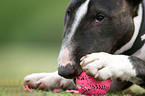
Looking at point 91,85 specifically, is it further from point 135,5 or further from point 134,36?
point 135,5

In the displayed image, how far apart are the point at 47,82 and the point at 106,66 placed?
73cm

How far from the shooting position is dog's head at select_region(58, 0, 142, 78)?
2.04m

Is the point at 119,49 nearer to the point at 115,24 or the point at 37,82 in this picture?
the point at 115,24

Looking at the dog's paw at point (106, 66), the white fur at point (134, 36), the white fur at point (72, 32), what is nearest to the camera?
the dog's paw at point (106, 66)

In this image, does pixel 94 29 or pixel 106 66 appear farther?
pixel 94 29

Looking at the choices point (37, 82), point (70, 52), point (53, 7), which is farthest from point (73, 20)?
point (53, 7)

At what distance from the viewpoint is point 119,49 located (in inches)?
92.1

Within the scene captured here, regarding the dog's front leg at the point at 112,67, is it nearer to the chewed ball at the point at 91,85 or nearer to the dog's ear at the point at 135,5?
the chewed ball at the point at 91,85

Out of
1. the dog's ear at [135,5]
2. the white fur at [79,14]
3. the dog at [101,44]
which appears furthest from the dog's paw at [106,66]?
the dog's ear at [135,5]

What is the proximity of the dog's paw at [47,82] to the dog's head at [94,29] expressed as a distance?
47cm

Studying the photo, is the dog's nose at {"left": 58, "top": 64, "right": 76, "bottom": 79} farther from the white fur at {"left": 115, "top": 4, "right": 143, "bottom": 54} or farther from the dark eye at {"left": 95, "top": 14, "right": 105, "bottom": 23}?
the white fur at {"left": 115, "top": 4, "right": 143, "bottom": 54}

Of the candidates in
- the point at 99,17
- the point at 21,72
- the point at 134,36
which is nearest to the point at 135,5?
the point at 134,36

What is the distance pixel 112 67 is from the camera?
1.90 meters

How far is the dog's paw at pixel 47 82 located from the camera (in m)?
2.40
